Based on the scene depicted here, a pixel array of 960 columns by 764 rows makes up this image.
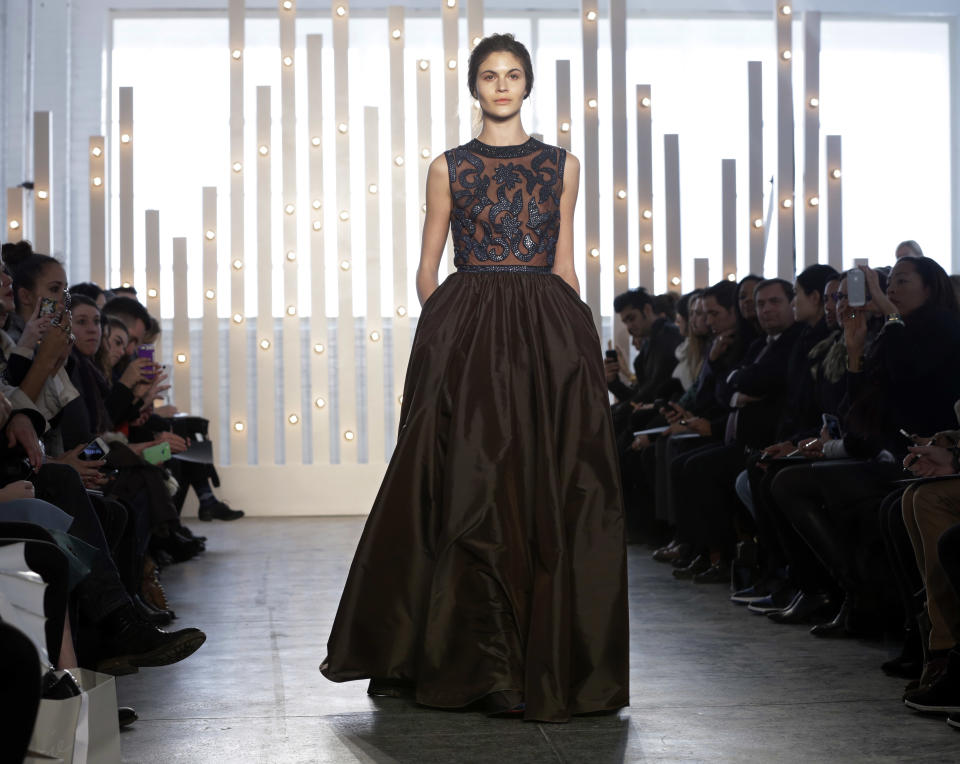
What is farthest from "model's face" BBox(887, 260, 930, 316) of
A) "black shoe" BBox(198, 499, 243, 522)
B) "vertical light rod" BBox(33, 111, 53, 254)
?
"vertical light rod" BBox(33, 111, 53, 254)

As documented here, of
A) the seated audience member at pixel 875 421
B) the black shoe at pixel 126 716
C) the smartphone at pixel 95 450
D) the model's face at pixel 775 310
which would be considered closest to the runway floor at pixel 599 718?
the black shoe at pixel 126 716

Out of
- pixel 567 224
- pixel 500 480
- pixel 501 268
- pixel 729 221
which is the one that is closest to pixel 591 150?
pixel 729 221

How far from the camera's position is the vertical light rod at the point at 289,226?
24.0ft

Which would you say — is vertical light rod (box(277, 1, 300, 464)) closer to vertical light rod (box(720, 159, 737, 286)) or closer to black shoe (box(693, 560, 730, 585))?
vertical light rod (box(720, 159, 737, 286))

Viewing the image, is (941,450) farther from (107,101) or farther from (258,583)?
(107,101)

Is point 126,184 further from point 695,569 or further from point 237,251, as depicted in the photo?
point 695,569

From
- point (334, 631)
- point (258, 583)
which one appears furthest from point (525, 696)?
point (258, 583)

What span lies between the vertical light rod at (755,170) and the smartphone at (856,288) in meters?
3.75

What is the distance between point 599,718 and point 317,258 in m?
5.13

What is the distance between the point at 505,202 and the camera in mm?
2891

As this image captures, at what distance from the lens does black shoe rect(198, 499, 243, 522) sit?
6836 millimetres

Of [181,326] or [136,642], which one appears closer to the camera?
[136,642]

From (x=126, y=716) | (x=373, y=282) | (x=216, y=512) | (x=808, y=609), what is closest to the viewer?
(x=126, y=716)

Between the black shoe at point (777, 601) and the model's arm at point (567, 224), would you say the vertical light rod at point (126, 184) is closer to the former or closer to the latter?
the black shoe at point (777, 601)
